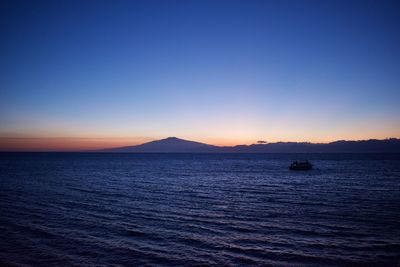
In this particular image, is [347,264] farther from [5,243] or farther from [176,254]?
[5,243]

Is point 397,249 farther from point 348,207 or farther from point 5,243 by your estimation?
point 5,243

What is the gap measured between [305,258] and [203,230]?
23.3ft

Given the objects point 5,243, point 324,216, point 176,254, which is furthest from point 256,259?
point 5,243

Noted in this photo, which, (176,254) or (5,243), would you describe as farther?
(5,243)

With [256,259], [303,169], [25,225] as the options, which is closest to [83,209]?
[25,225]

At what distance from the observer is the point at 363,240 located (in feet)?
55.6

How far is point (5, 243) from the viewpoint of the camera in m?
16.3

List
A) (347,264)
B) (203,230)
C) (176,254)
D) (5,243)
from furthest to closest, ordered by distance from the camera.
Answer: (203,230) → (5,243) → (176,254) → (347,264)

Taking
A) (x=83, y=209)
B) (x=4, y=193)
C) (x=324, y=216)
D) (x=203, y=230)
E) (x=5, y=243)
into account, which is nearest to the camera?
(x=5, y=243)

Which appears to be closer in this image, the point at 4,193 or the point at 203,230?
the point at 203,230

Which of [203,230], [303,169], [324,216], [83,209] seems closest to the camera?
[203,230]

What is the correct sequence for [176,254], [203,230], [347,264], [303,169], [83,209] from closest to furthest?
[347,264]
[176,254]
[203,230]
[83,209]
[303,169]

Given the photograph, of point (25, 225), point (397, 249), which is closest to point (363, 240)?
point (397, 249)

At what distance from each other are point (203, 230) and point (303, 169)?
2562 inches
